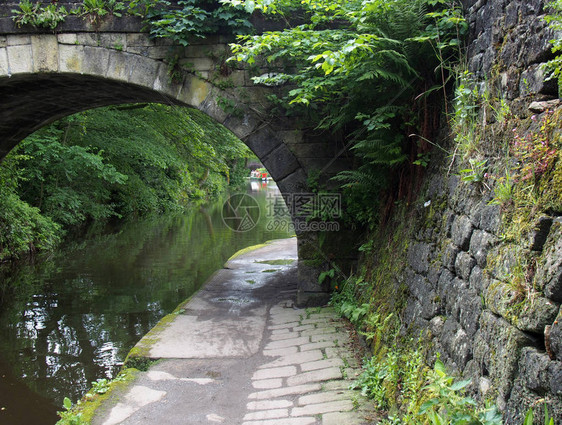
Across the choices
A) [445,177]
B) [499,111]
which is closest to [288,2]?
[445,177]

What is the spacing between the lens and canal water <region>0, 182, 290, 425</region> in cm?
466

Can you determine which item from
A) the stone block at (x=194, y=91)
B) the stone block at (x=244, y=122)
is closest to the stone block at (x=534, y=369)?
the stone block at (x=244, y=122)

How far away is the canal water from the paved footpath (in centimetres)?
88

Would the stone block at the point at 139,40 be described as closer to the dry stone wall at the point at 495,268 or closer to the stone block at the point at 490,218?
the dry stone wall at the point at 495,268

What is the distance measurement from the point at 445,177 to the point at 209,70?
12.7ft

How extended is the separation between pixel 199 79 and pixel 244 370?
12.3 feet

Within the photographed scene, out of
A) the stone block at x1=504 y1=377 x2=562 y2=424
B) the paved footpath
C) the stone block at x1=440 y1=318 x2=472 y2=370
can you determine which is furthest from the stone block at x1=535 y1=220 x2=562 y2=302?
the paved footpath

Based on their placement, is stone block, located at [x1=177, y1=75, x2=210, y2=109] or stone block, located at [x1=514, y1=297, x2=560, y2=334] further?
stone block, located at [x1=177, y1=75, x2=210, y2=109]

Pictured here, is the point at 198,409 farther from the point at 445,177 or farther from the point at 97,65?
the point at 97,65

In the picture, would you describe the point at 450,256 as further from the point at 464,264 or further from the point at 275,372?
the point at 275,372

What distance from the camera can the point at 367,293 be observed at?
470cm

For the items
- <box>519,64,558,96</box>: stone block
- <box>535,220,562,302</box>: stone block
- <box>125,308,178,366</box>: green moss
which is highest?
<box>519,64,558,96</box>: stone block

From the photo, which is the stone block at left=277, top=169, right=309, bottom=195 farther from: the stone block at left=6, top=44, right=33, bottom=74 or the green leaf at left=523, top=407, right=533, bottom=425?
the green leaf at left=523, top=407, right=533, bottom=425

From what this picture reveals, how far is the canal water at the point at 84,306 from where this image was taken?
4.66 meters
